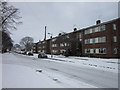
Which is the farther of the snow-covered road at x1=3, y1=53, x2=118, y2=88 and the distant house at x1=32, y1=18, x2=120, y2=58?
the distant house at x1=32, y1=18, x2=120, y2=58

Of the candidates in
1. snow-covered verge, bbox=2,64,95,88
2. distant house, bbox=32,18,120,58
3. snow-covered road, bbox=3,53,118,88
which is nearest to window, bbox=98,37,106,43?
distant house, bbox=32,18,120,58

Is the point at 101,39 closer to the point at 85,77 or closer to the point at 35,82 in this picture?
the point at 85,77

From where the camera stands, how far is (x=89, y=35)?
4519cm

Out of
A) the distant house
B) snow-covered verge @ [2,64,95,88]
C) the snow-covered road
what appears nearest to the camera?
snow-covered verge @ [2,64,95,88]

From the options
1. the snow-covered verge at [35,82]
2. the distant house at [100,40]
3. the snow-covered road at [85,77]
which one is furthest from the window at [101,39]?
the snow-covered verge at [35,82]

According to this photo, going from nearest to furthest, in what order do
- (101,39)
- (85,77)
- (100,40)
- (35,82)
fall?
(35,82)
(85,77)
(101,39)
(100,40)

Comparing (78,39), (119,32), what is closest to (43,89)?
(119,32)

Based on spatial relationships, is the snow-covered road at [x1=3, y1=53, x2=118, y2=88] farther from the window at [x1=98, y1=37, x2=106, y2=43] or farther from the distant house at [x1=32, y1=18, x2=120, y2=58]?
the window at [x1=98, y1=37, x2=106, y2=43]

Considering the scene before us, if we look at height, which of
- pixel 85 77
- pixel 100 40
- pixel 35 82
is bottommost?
pixel 85 77

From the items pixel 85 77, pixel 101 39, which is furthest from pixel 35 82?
pixel 101 39

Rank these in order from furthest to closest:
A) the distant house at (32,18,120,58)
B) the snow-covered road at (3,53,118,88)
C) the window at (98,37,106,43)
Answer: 1. the window at (98,37,106,43)
2. the distant house at (32,18,120,58)
3. the snow-covered road at (3,53,118,88)

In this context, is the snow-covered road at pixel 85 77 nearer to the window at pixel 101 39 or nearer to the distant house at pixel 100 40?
the distant house at pixel 100 40

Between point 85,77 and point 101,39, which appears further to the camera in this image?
point 101,39

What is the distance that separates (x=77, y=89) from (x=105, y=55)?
104 ft
